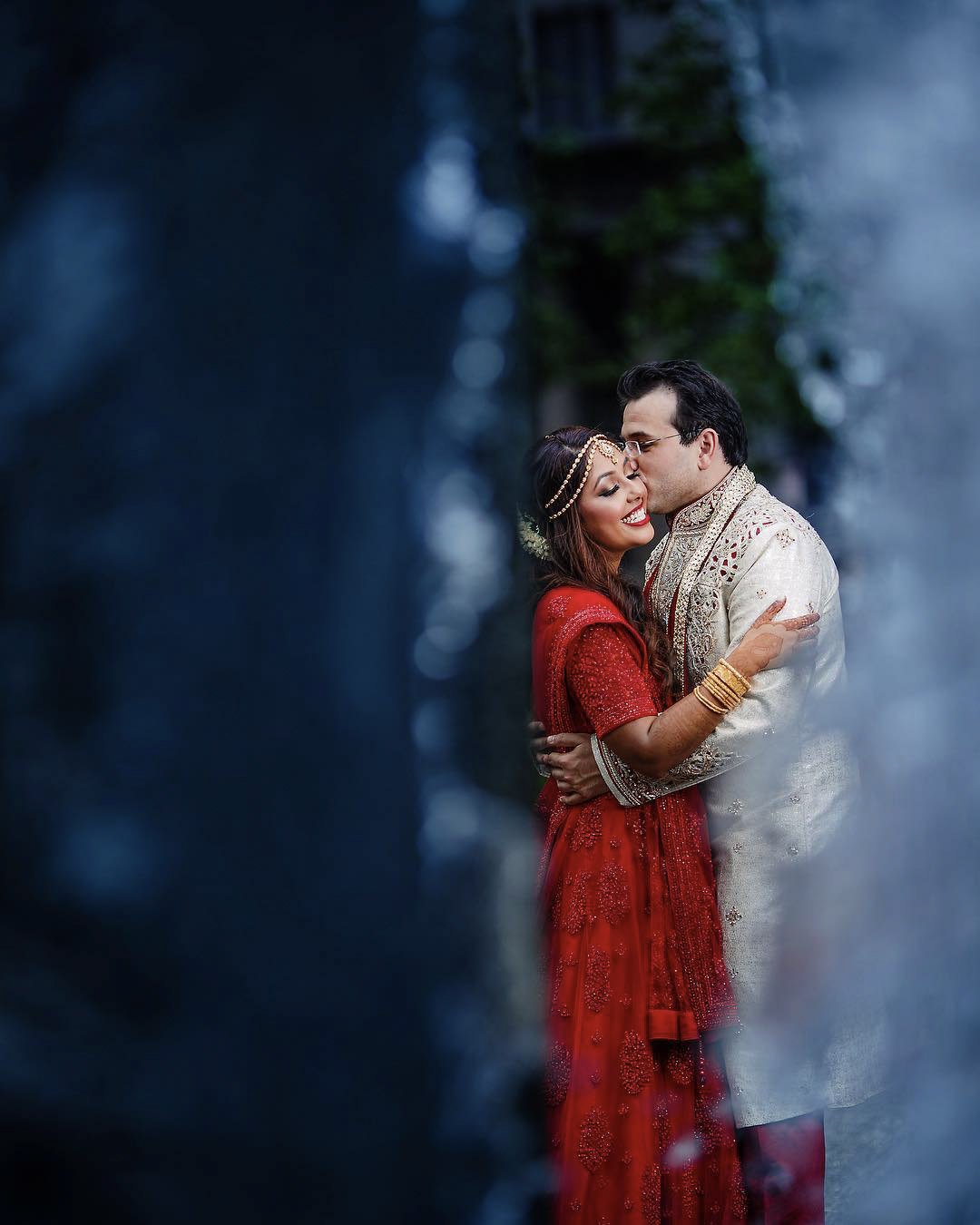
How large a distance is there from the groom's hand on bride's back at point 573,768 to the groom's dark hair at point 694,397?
0.44m

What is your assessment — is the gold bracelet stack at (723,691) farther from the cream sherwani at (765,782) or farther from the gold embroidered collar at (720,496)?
the gold embroidered collar at (720,496)

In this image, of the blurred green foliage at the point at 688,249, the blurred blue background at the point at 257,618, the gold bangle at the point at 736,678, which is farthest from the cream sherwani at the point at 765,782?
the blurred green foliage at the point at 688,249

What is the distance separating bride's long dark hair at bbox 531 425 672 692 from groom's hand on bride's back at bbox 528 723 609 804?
149mm

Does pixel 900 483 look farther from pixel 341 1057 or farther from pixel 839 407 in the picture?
pixel 341 1057

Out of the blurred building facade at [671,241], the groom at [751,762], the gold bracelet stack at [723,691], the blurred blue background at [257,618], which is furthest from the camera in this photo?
the blurred building facade at [671,241]

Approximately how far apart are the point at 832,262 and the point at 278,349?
936 mm

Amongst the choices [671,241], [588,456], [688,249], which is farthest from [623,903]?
[688,249]

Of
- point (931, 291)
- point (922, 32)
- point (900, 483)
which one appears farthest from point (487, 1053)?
point (922, 32)

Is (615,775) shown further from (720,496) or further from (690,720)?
(720,496)

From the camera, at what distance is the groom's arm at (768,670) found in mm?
1548

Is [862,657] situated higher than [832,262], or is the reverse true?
[832,262]

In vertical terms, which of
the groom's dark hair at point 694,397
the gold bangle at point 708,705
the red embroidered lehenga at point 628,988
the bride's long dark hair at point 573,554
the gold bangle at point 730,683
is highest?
the groom's dark hair at point 694,397

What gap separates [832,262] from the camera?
166 cm

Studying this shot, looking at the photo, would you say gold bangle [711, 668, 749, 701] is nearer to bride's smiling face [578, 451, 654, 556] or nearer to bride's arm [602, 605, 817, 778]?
bride's arm [602, 605, 817, 778]
